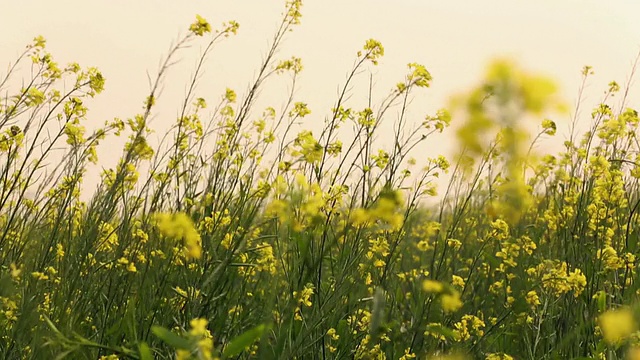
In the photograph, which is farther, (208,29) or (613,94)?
(613,94)

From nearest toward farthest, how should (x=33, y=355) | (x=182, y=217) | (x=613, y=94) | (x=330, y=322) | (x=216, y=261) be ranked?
(x=182, y=217), (x=33, y=355), (x=216, y=261), (x=330, y=322), (x=613, y=94)

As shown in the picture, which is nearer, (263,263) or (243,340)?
(243,340)

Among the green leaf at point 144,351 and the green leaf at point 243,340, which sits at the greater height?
the green leaf at point 243,340

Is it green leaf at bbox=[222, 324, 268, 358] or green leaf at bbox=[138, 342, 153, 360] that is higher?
green leaf at bbox=[222, 324, 268, 358]

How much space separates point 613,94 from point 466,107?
3112mm

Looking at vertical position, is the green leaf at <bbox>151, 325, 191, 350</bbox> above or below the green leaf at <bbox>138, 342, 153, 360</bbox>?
above

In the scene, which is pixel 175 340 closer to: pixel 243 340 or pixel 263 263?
pixel 243 340

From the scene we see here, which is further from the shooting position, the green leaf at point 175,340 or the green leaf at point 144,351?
the green leaf at point 144,351

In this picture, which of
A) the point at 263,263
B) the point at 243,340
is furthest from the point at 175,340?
the point at 263,263

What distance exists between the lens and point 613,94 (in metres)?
3.57

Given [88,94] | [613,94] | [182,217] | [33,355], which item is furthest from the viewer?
[613,94]

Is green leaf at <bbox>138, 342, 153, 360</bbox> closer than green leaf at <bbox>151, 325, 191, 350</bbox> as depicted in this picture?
No

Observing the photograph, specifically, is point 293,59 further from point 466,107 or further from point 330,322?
point 466,107

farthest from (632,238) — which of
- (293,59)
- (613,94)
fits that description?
(293,59)
